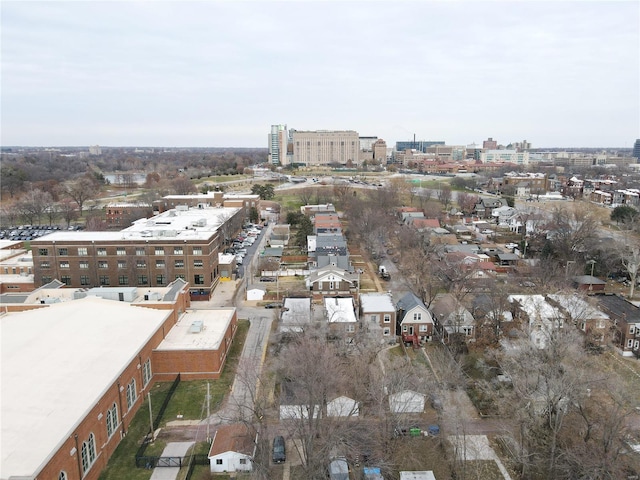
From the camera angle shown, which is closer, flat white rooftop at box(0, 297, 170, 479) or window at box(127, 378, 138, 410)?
flat white rooftop at box(0, 297, 170, 479)

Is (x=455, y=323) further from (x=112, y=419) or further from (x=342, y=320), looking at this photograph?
(x=112, y=419)

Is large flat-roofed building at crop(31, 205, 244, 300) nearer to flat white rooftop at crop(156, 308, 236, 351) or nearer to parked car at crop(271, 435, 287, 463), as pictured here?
flat white rooftop at crop(156, 308, 236, 351)

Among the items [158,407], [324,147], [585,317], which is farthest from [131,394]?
[324,147]

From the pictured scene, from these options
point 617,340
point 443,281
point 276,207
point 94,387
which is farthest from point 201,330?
point 276,207

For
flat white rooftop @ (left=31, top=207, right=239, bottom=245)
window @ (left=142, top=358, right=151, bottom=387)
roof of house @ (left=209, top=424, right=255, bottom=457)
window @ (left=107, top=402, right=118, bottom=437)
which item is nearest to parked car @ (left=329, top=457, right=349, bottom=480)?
roof of house @ (left=209, top=424, right=255, bottom=457)

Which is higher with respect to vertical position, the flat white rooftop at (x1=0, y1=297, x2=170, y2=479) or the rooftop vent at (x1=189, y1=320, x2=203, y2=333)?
the flat white rooftop at (x1=0, y1=297, x2=170, y2=479)

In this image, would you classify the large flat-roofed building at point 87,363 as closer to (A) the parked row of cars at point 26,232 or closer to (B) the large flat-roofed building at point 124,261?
(B) the large flat-roofed building at point 124,261
